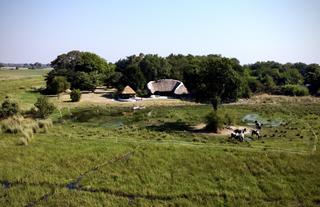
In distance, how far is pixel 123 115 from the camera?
44281 mm

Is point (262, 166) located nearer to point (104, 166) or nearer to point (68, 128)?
point (104, 166)

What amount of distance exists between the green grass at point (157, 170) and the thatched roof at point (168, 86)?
32.9m

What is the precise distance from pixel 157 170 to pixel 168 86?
43.4 metres

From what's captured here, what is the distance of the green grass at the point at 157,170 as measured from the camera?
18.8 metres

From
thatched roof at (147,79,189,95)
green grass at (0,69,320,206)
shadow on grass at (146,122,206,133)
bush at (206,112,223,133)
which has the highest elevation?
thatched roof at (147,79,189,95)

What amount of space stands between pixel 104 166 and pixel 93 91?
158ft

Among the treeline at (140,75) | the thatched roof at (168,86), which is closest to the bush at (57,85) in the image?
the treeline at (140,75)

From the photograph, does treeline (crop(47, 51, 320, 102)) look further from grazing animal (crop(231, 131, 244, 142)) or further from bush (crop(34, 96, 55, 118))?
grazing animal (crop(231, 131, 244, 142))

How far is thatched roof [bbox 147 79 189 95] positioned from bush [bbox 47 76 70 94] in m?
16.6

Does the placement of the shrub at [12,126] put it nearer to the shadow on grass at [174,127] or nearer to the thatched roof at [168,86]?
the shadow on grass at [174,127]

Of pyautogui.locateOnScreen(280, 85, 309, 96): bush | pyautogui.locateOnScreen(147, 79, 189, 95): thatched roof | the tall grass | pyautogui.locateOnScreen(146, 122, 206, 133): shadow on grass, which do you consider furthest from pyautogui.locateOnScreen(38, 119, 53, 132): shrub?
pyautogui.locateOnScreen(280, 85, 309, 96): bush

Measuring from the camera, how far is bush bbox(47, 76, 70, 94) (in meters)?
63.0

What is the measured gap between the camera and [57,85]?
62906 millimetres

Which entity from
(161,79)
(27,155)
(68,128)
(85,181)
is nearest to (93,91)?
(161,79)
